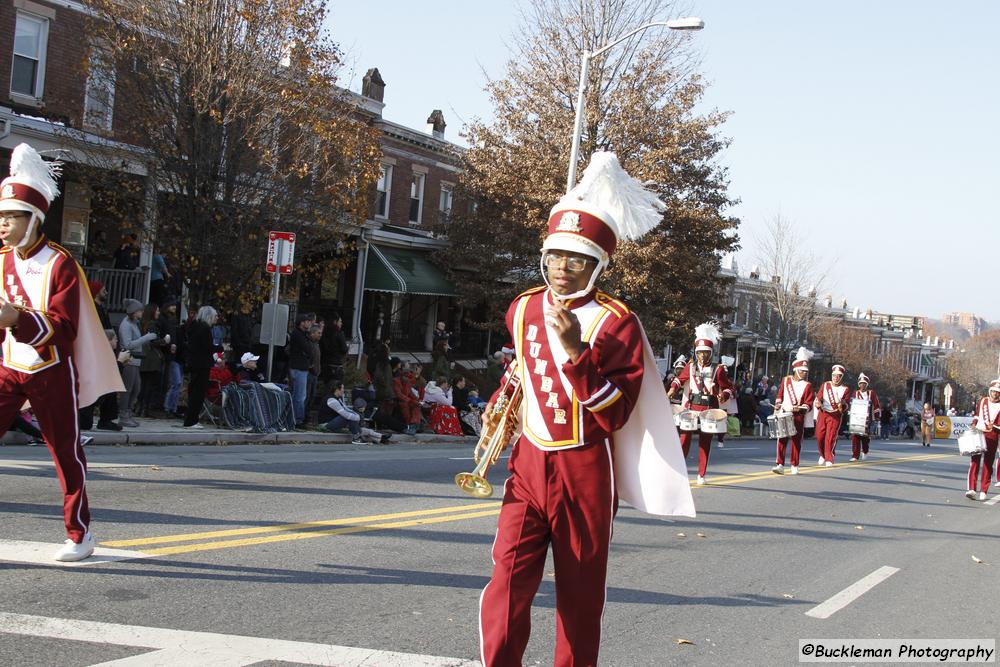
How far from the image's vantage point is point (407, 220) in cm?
3450

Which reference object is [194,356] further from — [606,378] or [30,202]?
[606,378]

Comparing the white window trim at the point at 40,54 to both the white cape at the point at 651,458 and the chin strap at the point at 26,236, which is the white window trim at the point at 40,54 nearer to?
the chin strap at the point at 26,236

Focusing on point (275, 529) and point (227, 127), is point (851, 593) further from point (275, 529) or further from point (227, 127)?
point (227, 127)

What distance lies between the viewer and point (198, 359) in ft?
47.6

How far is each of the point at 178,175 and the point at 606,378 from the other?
16538 millimetres

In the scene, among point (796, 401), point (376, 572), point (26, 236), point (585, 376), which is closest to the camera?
point (585, 376)

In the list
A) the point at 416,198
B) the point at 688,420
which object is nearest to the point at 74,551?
the point at 688,420

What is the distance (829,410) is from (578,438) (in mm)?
16077

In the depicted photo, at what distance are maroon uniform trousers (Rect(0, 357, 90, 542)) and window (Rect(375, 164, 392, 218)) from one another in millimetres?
27633

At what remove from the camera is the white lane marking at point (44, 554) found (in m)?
5.94

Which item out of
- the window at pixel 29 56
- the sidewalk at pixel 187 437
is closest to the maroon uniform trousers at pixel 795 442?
the sidewalk at pixel 187 437

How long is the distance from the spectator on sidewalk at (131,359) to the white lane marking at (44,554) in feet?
25.5

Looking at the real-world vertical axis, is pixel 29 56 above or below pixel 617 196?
above

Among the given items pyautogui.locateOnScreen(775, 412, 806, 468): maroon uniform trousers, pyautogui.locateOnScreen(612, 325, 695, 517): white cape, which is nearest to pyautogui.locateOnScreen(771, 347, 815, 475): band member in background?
pyautogui.locateOnScreen(775, 412, 806, 468): maroon uniform trousers
